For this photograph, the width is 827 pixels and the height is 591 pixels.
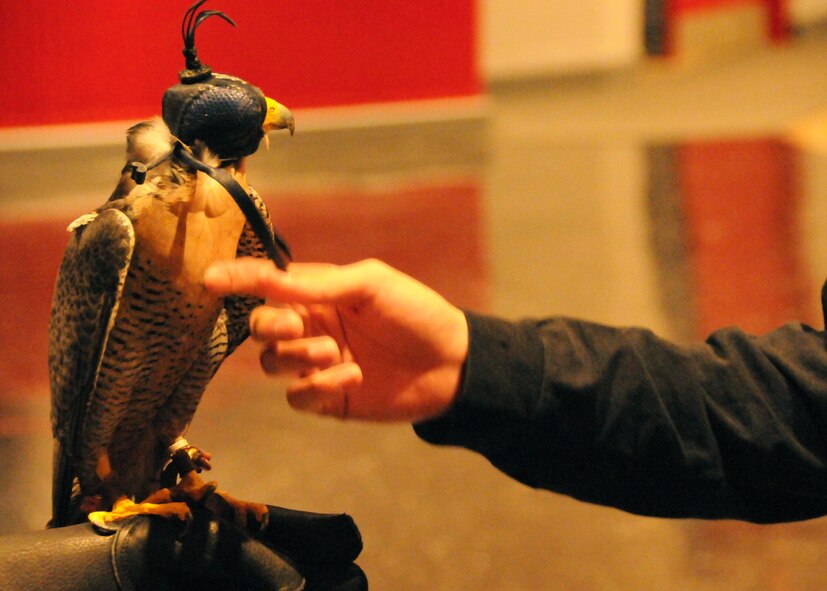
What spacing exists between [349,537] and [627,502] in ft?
0.76

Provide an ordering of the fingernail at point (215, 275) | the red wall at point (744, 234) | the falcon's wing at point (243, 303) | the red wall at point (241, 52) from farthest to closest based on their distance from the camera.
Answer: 1. the red wall at point (744, 234)
2. the red wall at point (241, 52)
3. the falcon's wing at point (243, 303)
4. the fingernail at point (215, 275)

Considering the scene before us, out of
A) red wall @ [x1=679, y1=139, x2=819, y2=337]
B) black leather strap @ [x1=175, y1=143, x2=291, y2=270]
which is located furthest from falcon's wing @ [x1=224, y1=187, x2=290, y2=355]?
red wall @ [x1=679, y1=139, x2=819, y2=337]

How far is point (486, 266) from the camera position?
2939 millimetres

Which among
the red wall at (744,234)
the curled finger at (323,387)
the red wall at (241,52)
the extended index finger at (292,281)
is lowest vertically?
the red wall at (744,234)

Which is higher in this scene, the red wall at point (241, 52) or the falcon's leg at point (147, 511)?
the red wall at point (241, 52)

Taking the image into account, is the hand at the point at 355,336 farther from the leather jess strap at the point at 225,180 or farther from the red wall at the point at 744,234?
the red wall at the point at 744,234

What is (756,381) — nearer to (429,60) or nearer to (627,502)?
(627,502)

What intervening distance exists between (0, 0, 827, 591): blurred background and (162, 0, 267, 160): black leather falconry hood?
0.65 ft

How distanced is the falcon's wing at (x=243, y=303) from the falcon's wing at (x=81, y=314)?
0.30 feet

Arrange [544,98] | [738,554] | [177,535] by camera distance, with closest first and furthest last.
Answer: [177,535] < [738,554] < [544,98]

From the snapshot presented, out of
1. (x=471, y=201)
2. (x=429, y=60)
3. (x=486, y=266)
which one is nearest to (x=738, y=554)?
(x=486, y=266)

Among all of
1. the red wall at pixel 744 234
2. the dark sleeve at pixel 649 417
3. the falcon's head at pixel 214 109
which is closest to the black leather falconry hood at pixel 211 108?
the falcon's head at pixel 214 109

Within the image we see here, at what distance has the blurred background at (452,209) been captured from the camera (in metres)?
1.48

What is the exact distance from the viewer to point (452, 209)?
11.6ft
